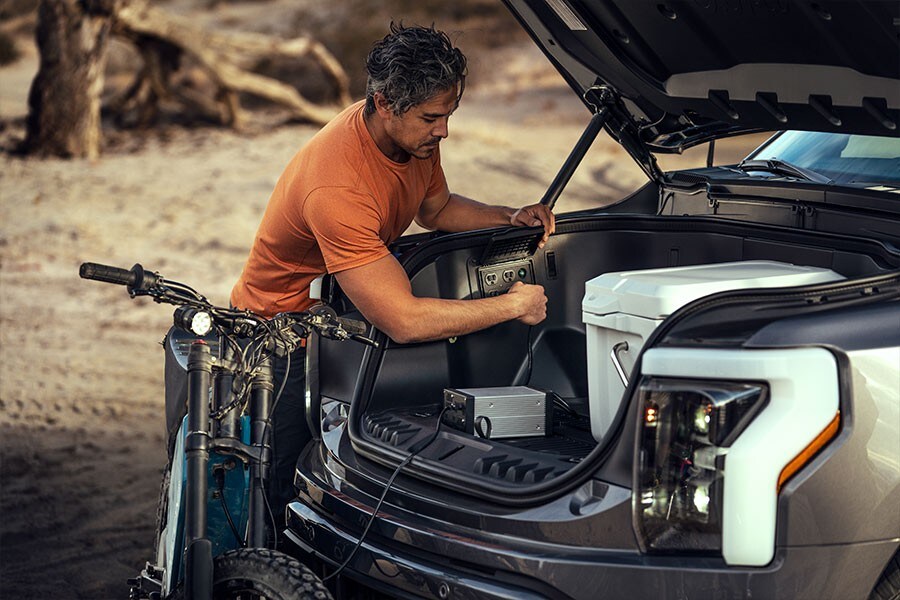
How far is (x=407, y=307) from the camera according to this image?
132 inches

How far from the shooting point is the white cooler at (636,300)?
119 inches

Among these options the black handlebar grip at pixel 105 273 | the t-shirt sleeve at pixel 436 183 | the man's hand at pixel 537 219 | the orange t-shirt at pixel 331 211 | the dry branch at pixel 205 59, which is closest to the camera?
the black handlebar grip at pixel 105 273

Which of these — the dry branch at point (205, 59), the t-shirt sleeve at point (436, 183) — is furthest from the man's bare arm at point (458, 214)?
the dry branch at point (205, 59)

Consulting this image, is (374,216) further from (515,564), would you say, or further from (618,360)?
(515,564)

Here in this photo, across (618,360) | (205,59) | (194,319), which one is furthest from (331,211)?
(205,59)

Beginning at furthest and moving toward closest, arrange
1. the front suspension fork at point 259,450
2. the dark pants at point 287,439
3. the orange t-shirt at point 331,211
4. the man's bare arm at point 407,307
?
the dark pants at point 287,439, the orange t-shirt at point 331,211, the man's bare arm at point 407,307, the front suspension fork at point 259,450

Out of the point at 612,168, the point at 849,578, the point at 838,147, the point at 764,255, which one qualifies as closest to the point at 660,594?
the point at 849,578

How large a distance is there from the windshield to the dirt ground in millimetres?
2781

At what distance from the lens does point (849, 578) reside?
2.40m

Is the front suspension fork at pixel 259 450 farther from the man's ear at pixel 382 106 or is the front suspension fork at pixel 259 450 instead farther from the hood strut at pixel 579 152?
the hood strut at pixel 579 152

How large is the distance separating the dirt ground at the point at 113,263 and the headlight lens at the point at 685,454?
2.43m

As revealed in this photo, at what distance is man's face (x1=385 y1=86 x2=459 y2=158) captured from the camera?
351 centimetres

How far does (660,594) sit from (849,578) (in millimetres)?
377

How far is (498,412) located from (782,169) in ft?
4.82
